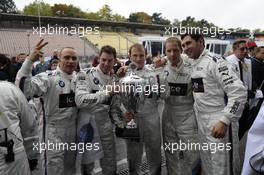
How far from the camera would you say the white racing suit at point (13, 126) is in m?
2.78

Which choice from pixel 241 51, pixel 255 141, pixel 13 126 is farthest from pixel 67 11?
pixel 255 141

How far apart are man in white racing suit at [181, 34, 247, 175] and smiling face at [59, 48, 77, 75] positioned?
132cm

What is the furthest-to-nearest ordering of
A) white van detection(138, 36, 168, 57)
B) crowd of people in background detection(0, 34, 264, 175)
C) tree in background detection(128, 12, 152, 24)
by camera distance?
1. tree in background detection(128, 12, 152, 24)
2. white van detection(138, 36, 168, 57)
3. crowd of people in background detection(0, 34, 264, 175)

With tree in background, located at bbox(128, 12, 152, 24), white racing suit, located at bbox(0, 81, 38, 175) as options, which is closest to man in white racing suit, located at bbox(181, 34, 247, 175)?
white racing suit, located at bbox(0, 81, 38, 175)

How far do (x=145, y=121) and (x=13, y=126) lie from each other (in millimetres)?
1827

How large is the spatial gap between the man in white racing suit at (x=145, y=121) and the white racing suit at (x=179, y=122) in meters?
0.16

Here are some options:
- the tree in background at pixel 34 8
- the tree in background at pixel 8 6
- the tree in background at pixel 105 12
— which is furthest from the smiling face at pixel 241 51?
the tree in background at pixel 8 6

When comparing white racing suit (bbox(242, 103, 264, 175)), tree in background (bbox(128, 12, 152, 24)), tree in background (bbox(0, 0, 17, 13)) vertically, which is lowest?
white racing suit (bbox(242, 103, 264, 175))

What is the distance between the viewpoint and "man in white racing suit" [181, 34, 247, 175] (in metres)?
3.57

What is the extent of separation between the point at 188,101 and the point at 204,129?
51 cm

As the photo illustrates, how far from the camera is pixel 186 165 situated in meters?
4.53

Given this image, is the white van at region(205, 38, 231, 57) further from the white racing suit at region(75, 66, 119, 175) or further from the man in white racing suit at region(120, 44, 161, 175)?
the white racing suit at region(75, 66, 119, 175)

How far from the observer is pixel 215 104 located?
12.4 ft

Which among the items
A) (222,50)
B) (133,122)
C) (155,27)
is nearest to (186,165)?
(133,122)
